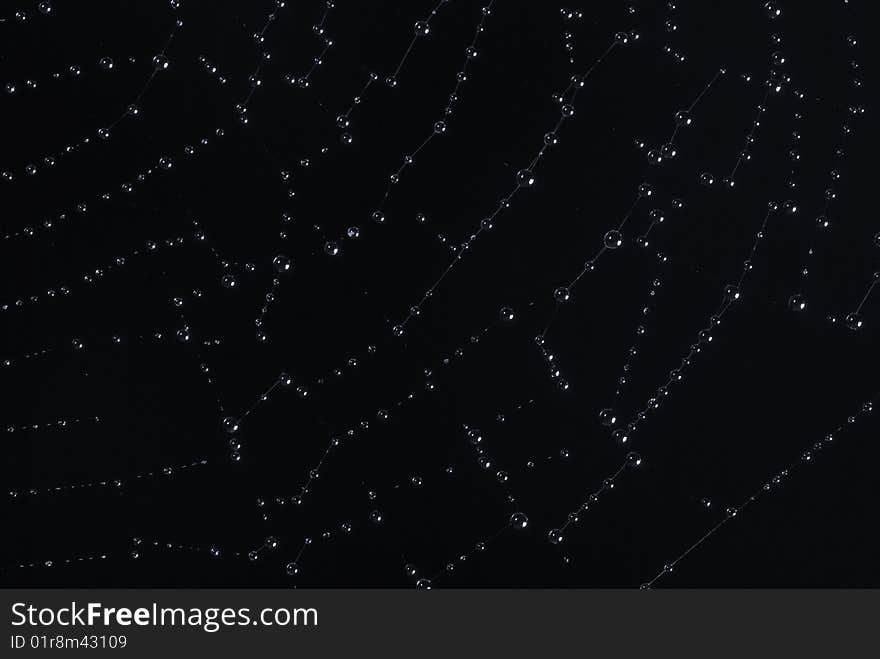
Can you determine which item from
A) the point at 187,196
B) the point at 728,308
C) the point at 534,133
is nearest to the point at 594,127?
the point at 534,133

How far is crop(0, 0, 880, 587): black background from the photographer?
69 cm

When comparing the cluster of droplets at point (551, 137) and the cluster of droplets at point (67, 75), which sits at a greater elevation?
the cluster of droplets at point (67, 75)

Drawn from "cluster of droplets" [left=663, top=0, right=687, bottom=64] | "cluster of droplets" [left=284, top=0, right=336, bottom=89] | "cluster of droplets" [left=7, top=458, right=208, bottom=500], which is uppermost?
"cluster of droplets" [left=284, top=0, right=336, bottom=89]

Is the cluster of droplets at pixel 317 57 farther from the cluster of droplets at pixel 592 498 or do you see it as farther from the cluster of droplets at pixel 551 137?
the cluster of droplets at pixel 592 498

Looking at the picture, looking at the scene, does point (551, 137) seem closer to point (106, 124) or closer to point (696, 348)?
point (696, 348)

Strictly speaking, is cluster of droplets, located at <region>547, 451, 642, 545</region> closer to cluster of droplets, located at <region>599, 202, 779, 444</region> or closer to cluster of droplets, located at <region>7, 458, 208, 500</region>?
cluster of droplets, located at <region>599, 202, 779, 444</region>

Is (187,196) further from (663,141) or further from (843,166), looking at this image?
(843,166)

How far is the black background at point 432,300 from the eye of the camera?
687 millimetres

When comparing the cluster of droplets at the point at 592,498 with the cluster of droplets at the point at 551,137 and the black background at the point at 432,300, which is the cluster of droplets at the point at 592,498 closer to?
the black background at the point at 432,300

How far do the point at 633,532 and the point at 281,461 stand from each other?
30cm

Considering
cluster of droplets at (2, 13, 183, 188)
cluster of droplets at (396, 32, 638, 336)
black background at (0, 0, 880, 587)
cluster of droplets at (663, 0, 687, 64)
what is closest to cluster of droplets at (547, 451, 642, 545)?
black background at (0, 0, 880, 587)

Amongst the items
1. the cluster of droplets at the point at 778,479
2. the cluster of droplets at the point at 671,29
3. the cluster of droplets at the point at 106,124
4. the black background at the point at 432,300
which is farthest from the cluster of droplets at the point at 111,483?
the cluster of droplets at the point at 671,29

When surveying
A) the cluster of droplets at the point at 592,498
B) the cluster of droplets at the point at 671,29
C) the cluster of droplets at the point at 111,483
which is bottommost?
the cluster of droplets at the point at 592,498
